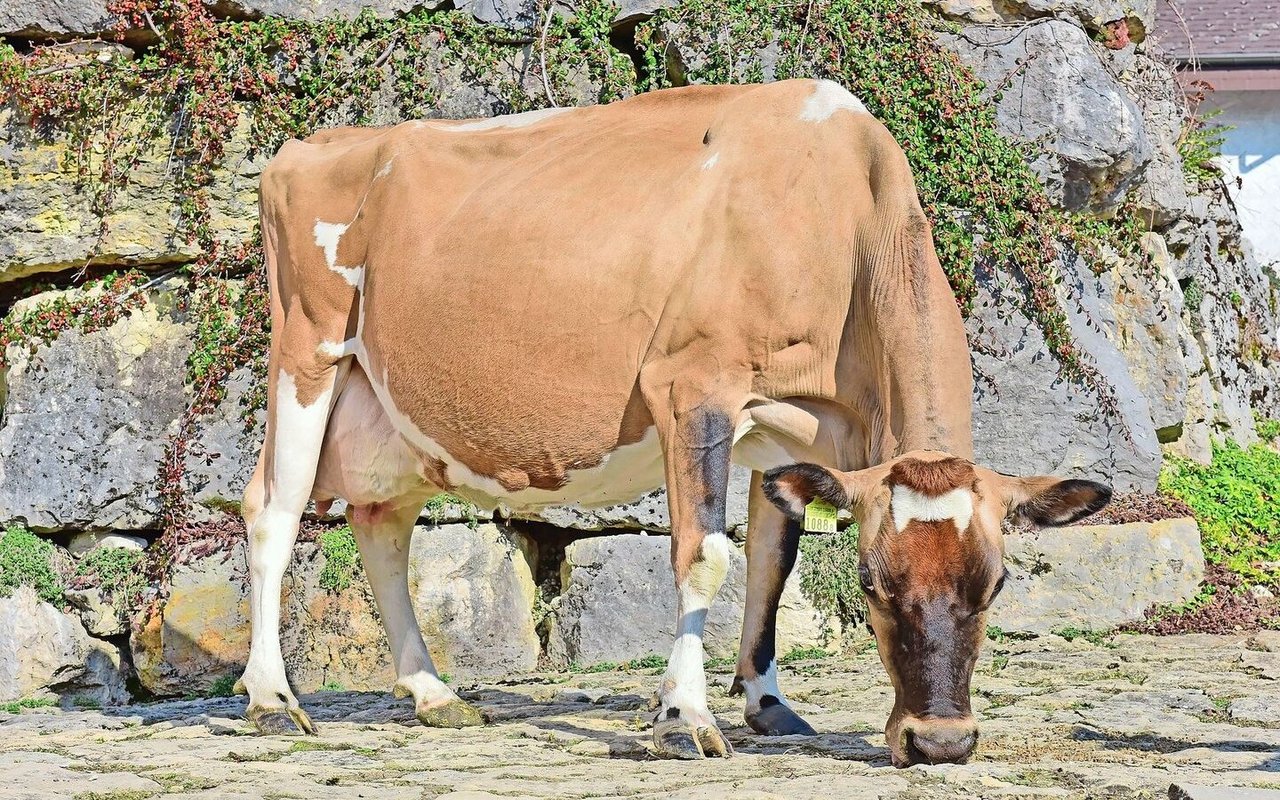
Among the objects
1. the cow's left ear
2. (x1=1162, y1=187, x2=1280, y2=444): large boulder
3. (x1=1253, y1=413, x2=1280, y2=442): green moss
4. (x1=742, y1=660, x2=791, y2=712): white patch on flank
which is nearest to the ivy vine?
(x1=1162, y1=187, x2=1280, y2=444): large boulder

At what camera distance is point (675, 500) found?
5.16 meters

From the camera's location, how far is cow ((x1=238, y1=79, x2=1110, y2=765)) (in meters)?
4.58

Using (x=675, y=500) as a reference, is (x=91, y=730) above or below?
below

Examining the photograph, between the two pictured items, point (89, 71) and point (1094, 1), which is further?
point (1094, 1)

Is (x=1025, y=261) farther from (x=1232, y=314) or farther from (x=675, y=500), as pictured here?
(x=675, y=500)

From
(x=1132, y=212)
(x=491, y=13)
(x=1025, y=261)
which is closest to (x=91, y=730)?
(x=491, y=13)

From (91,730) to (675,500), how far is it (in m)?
2.68

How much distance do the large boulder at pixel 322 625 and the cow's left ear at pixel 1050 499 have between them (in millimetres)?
4113

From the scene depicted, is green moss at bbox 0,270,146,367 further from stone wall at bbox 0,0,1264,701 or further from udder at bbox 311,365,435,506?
udder at bbox 311,365,435,506

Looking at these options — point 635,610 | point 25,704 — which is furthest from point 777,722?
point 25,704

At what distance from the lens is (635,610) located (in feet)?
26.5

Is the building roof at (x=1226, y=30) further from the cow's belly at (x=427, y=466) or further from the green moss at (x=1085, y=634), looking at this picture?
the cow's belly at (x=427, y=466)

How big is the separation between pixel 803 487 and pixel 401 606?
8.48 ft

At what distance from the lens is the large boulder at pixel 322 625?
7.98m
